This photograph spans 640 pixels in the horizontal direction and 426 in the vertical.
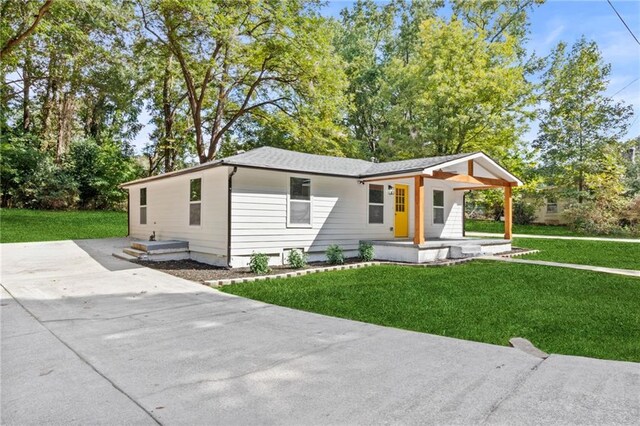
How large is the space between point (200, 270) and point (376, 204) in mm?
5872

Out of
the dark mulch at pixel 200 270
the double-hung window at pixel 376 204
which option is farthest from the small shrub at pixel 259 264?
the double-hung window at pixel 376 204

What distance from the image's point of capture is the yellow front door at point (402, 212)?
12805 mm

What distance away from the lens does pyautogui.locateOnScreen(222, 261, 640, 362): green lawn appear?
14.2 ft

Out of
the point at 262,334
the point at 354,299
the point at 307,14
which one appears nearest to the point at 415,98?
the point at 307,14

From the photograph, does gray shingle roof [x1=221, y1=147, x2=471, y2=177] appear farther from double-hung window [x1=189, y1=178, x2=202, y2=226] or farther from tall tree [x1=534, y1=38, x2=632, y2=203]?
tall tree [x1=534, y1=38, x2=632, y2=203]

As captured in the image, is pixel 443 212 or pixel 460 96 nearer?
pixel 443 212

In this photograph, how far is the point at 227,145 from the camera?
80.5 feet

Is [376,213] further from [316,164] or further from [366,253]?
[316,164]

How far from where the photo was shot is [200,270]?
29.5 feet

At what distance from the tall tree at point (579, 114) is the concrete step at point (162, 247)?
22.7 meters

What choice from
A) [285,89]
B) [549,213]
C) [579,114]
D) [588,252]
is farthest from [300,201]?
[549,213]

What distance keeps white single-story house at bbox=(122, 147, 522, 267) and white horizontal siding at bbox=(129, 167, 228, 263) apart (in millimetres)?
27

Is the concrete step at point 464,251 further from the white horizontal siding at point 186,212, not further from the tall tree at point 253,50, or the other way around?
the tall tree at point 253,50

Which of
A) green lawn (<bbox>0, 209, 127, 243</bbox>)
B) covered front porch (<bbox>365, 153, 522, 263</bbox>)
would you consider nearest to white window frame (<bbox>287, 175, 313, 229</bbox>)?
covered front porch (<bbox>365, 153, 522, 263</bbox>)
